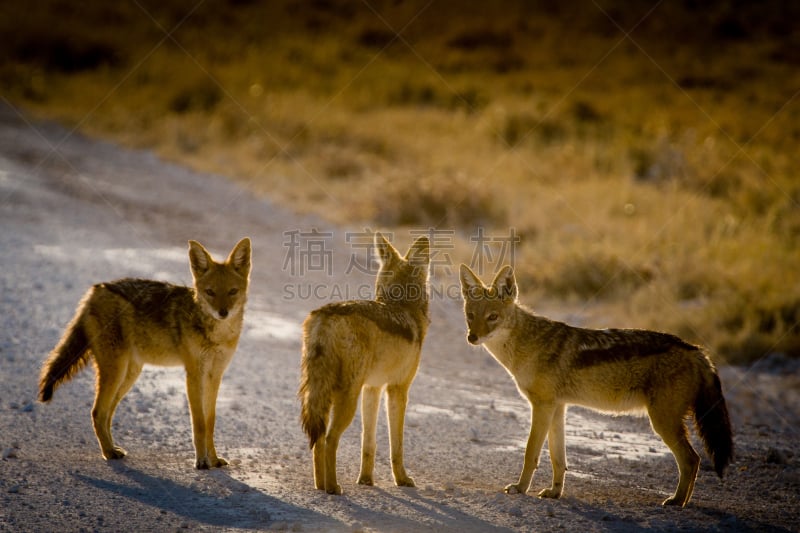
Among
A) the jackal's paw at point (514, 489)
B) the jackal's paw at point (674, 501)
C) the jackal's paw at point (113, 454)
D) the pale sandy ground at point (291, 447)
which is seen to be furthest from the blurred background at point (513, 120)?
the jackal's paw at point (113, 454)

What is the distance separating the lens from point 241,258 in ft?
22.5

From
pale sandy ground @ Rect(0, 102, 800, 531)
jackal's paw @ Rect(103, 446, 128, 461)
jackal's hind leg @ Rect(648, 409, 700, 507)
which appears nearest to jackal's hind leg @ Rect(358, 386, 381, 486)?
pale sandy ground @ Rect(0, 102, 800, 531)

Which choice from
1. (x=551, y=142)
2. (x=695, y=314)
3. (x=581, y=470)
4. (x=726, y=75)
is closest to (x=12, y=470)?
(x=581, y=470)

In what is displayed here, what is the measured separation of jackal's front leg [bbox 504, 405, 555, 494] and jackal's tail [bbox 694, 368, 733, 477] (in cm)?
98

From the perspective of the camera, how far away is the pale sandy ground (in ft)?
17.4

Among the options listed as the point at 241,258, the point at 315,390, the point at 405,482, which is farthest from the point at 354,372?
the point at 241,258

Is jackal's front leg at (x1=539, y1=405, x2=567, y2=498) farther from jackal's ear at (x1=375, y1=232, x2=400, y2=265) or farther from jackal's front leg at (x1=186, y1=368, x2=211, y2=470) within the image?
jackal's front leg at (x1=186, y1=368, x2=211, y2=470)

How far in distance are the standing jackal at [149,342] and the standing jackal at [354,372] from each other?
0.83 metres

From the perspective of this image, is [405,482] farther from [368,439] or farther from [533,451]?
[533,451]

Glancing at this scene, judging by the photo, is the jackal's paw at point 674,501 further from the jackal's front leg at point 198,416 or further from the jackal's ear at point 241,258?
the jackal's ear at point 241,258

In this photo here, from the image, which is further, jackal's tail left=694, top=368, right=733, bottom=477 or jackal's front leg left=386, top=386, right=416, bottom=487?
jackal's front leg left=386, top=386, right=416, bottom=487

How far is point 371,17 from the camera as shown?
1635 inches

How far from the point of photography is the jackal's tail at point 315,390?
566 centimetres

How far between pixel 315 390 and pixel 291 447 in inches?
49.6
